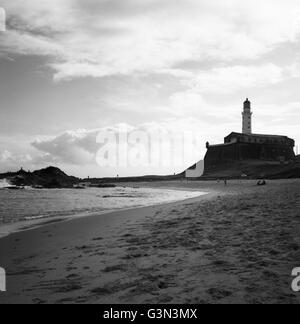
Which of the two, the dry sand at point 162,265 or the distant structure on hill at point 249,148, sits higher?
the distant structure on hill at point 249,148

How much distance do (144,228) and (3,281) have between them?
5.23m

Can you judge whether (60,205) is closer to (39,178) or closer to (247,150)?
(39,178)

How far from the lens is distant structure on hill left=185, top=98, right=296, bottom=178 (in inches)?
3615

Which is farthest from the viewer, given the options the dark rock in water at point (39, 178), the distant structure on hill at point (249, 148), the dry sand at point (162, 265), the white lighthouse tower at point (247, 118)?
the white lighthouse tower at point (247, 118)

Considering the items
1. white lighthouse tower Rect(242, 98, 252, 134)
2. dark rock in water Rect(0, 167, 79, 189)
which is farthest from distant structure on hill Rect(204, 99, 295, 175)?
dark rock in water Rect(0, 167, 79, 189)

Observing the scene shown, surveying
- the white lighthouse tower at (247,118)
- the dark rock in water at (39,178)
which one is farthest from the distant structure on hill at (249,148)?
the dark rock in water at (39,178)

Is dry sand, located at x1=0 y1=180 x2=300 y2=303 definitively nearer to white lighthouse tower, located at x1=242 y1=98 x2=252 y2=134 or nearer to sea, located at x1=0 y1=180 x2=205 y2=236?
sea, located at x1=0 y1=180 x2=205 y2=236

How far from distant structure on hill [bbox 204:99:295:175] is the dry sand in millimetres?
87391

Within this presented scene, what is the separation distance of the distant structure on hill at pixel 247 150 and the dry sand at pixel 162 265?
81678mm

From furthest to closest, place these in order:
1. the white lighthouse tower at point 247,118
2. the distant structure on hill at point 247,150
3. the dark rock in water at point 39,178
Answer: the white lighthouse tower at point 247,118 → the distant structure on hill at point 247,150 → the dark rock in water at point 39,178

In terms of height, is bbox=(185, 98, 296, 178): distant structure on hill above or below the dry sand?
above

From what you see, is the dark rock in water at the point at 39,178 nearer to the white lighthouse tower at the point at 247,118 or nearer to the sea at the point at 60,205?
the sea at the point at 60,205

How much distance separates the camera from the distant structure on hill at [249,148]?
92438 mm
